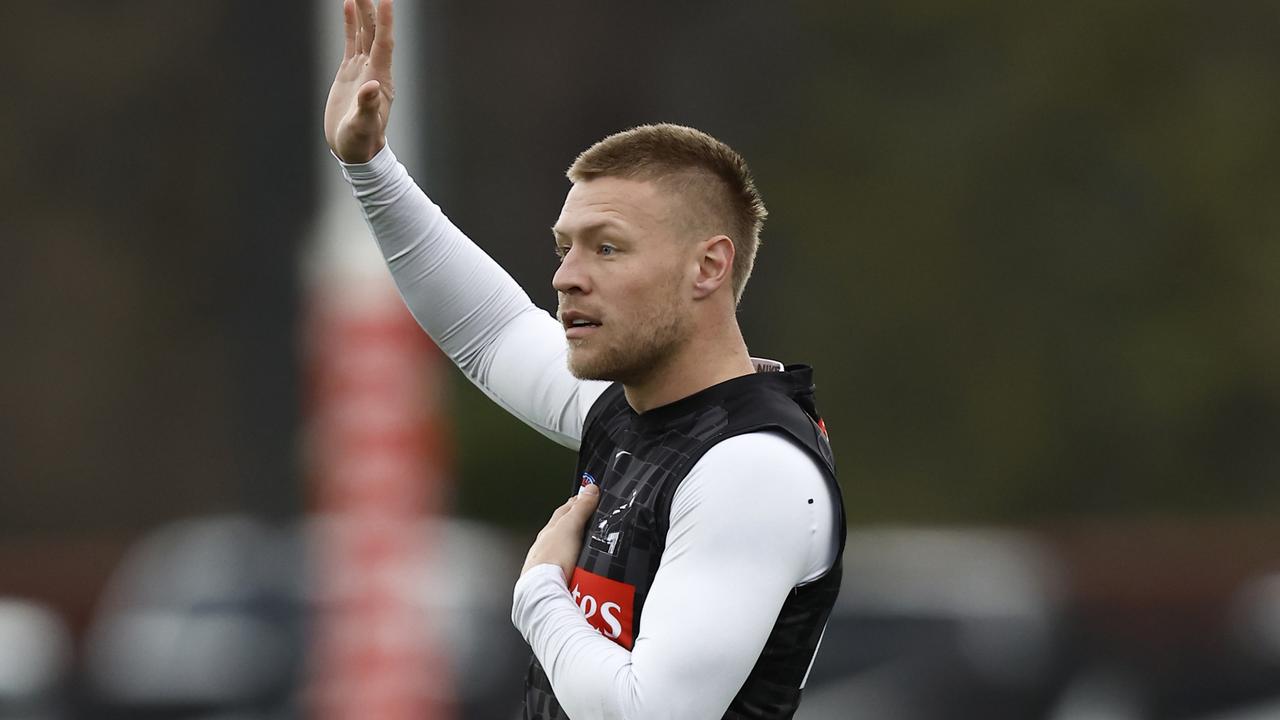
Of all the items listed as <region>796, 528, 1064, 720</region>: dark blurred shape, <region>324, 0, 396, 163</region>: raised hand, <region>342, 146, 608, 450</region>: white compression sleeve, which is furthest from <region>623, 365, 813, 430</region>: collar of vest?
<region>796, 528, 1064, 720</region>: dark blurred shape

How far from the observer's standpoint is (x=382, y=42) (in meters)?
4.20

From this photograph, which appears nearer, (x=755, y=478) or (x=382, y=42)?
(x=755, y=478)

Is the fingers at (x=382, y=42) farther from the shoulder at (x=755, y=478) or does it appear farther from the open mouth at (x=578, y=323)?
the shoulder at (x=755, y=478)

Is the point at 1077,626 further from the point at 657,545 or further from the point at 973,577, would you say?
the point at 657,545

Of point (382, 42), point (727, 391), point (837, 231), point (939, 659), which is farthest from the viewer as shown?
point (837, 231)

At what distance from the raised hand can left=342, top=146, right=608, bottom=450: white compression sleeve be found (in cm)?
11

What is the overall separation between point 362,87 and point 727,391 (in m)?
0.93

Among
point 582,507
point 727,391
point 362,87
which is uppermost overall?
point 362,87

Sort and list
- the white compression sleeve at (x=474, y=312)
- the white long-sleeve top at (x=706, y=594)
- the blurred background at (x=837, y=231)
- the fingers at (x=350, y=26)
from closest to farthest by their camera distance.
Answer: the white long-sleeve top at (x=706, y=594) → the fingers at (x=350, y=26) → the white compression sleeve at (x=474, y=312) → the blurred background at (x=837, y=231)

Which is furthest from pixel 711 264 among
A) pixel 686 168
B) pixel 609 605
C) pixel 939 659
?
pixel 939 659

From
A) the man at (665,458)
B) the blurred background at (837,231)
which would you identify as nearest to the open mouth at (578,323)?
the man at (665,458)

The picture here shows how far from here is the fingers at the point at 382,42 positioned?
417cm

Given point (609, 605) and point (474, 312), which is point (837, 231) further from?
point (609, 605)

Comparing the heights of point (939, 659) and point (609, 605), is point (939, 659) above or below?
below
